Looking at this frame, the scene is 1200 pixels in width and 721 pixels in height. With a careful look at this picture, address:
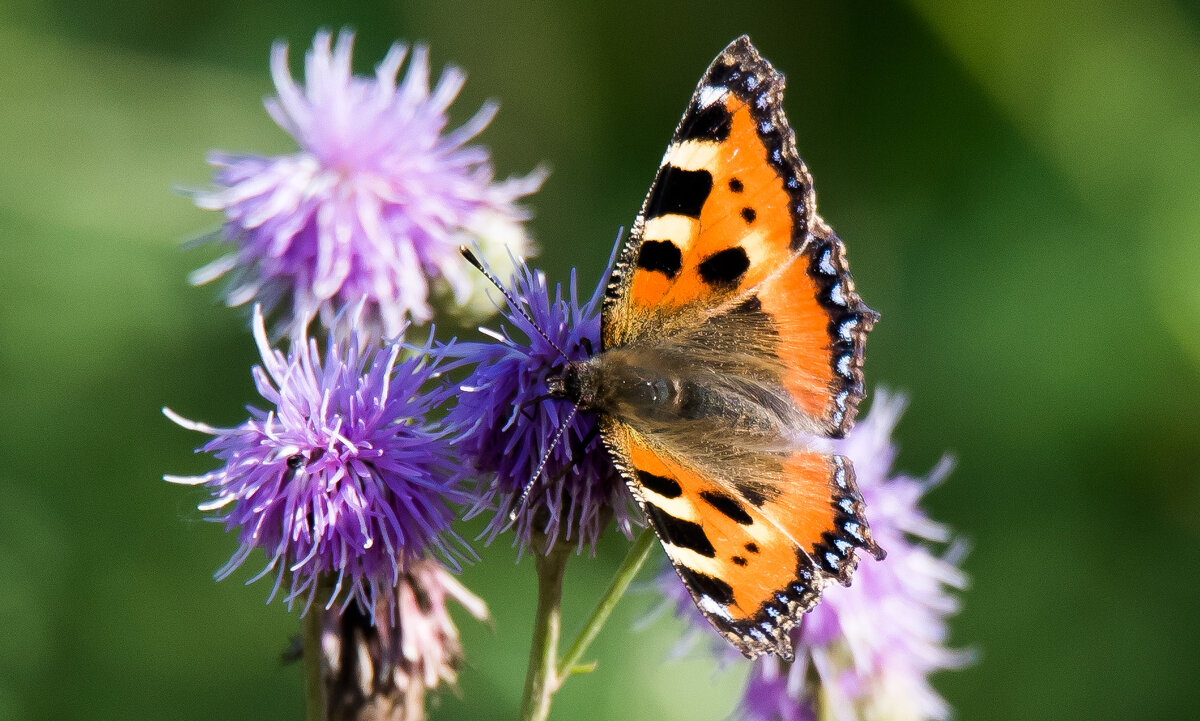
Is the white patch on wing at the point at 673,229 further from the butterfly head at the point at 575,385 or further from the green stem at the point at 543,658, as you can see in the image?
the green stem at the point at 543,658

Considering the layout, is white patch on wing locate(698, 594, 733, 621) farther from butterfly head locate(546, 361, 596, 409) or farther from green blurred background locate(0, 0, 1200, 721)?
green blurred background locate(0, 0, 1200, 721)

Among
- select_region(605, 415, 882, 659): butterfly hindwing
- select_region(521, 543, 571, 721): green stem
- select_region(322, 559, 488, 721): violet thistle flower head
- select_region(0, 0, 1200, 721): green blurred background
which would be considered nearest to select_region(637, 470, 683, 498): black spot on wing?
select_region(605, 415, 882, 659): butterfly hindwing

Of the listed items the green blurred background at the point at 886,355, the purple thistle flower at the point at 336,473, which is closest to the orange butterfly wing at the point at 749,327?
the purple thistle flower at the point at 336,473

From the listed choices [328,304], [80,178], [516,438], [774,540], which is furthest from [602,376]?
[80,178]

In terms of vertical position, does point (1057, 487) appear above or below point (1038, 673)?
above

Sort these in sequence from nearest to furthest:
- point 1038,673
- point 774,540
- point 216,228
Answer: point 774,540, point 216,228, point 1038,673

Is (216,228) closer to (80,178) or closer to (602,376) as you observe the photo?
(602,376)
